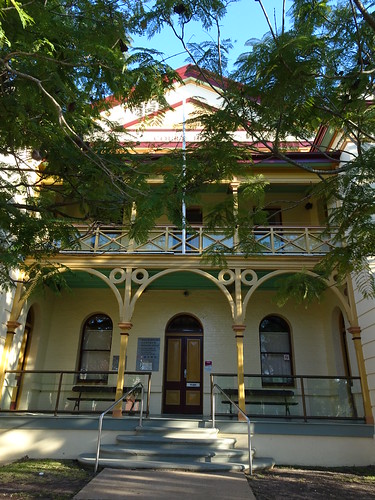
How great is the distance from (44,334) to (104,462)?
5985mm

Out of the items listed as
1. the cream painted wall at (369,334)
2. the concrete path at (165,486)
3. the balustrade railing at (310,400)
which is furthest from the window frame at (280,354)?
the concrete path at (165,486)

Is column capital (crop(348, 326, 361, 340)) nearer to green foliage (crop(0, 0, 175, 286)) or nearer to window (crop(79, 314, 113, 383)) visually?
green foliage (crop(0, 0, 175, 286))

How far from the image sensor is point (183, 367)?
11.7m

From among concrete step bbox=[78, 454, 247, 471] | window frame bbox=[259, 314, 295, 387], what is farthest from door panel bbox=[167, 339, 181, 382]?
concrete step bbox=[78, 454, 247, 471]

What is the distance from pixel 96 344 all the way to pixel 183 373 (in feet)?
9.53

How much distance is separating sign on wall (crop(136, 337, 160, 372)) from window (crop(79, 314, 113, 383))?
1.02 m

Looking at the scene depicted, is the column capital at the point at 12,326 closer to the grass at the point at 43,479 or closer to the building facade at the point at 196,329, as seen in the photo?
the building facade at the point at 196,329

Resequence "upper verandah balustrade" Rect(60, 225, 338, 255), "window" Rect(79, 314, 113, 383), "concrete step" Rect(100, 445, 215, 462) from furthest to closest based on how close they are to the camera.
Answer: "window" Rect(79, 314, 113, 383) < "upper verandah balustrade" Rect(60, 225, 338, 255) < "concrete step" Rect(100, 445, 215, 462)

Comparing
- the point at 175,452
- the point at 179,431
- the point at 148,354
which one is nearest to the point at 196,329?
the point at 148,354

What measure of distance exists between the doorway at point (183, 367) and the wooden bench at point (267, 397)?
5.76 feet

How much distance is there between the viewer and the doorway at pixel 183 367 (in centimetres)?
1131

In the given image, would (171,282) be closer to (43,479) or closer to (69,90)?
(43,479)

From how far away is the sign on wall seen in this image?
1158 cm

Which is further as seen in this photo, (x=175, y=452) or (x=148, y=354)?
(x=148, y=354)
